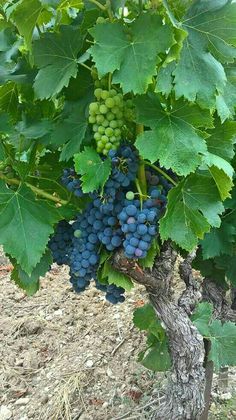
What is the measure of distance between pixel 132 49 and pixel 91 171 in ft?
1.17

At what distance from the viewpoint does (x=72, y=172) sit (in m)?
1.89

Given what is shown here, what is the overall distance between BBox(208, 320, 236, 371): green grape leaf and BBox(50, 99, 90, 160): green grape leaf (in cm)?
117

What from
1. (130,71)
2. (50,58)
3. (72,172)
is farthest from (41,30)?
(130,71)

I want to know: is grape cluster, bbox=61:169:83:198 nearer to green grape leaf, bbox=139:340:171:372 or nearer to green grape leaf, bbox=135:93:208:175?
green grape leaf, bbox=135:93:208:175

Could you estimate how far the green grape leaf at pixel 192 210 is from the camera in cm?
170

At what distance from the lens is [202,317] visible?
2438 millimetres

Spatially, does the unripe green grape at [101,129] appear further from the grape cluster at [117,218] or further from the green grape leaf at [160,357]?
the green grape leaf at [160,357]

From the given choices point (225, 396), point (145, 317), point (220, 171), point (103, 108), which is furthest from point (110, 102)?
point (225, 396)

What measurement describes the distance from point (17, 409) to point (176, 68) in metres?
2.60

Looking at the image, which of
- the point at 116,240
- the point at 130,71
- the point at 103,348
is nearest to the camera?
the point at 130,71

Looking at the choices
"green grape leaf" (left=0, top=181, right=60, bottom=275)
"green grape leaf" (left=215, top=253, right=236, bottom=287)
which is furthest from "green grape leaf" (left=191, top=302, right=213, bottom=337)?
"green grape leaf" (left=0, top=181, right=60, bottom=275)

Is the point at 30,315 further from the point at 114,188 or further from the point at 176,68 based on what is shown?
the point at 176,68

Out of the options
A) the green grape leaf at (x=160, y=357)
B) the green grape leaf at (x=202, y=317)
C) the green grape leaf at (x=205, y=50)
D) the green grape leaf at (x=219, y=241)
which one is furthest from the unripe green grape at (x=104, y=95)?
the green grape leaf at (x=160, y=357)

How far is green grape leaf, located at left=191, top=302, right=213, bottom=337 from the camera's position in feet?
7.98
